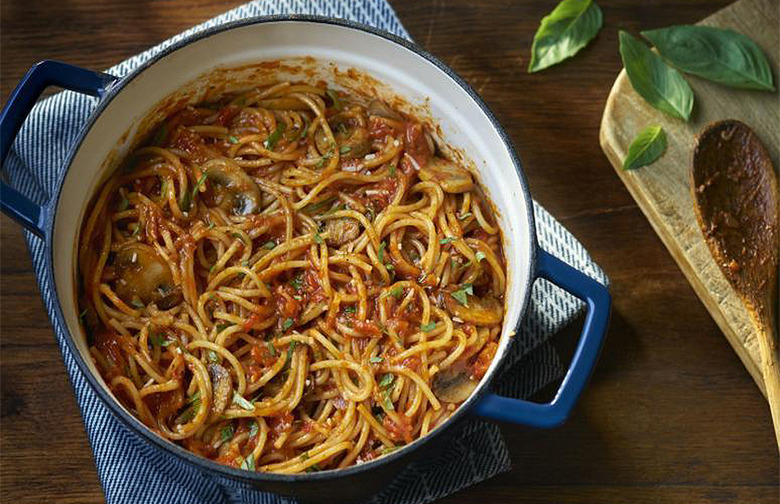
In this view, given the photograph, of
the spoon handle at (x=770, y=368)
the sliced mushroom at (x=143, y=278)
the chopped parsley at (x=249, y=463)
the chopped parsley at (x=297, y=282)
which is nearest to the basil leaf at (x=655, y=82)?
the spoon handle at (x=770, y=368)

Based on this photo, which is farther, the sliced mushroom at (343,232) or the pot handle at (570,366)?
the sliced mushroom at (343,232)

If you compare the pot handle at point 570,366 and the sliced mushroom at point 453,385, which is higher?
the pot handle at point 570,366

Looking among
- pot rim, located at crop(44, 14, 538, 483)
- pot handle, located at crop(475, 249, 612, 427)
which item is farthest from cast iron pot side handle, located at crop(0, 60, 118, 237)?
pot handle, located at crop(475, 249, 612, 427)

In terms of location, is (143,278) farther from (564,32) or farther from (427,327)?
(564,32)

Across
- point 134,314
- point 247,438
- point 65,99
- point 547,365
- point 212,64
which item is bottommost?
point 547,365

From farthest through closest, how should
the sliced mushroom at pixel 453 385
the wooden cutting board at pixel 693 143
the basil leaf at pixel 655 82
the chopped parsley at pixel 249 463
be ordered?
the basil leaf at pixel 655 82
the wooden cutting board at pixel 693 143
the sliced mushroom at pixel 453 385
the chopped parsley at pixel 249 463

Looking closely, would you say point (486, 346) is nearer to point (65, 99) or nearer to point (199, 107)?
point (199, 107)

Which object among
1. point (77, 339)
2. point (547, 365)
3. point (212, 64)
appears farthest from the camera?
point (547, 365)

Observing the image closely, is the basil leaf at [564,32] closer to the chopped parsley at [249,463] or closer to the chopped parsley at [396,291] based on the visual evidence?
the chopped parsley at [396,291]

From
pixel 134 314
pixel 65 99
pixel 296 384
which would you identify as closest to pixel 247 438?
pixel 296 384
